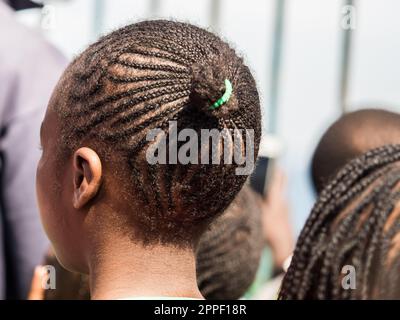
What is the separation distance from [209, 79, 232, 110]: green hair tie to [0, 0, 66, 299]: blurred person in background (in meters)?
0.95

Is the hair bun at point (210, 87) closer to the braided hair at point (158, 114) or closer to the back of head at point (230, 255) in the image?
the braided hair at point (158, 114)

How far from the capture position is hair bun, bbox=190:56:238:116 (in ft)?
5.70

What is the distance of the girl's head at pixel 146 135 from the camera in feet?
5.83

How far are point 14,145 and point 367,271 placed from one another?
4.64 feet

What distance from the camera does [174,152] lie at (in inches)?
69.5

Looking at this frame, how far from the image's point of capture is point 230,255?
8.46 ft

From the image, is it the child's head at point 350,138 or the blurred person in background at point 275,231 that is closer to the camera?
the child's head at point 350,138

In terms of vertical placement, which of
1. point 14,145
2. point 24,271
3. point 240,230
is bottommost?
point 24,271

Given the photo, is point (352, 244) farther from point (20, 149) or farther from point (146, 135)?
point (20, 149)

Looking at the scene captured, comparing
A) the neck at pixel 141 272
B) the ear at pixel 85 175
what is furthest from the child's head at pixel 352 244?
the ear at pixel 85 175

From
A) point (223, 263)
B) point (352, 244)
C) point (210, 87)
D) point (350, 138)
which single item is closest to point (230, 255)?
point (223, 263)

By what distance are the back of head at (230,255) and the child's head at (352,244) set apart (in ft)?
2.88
